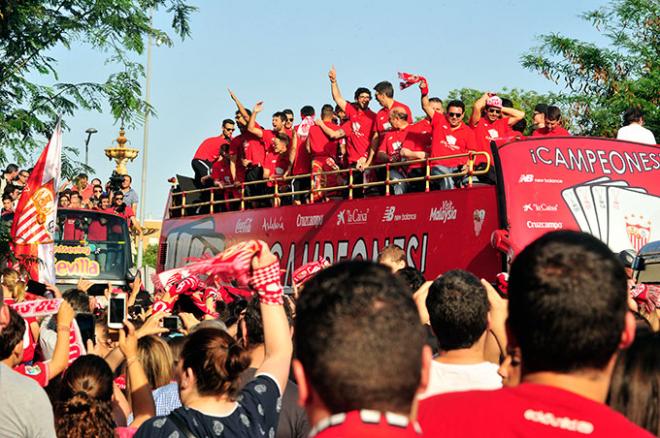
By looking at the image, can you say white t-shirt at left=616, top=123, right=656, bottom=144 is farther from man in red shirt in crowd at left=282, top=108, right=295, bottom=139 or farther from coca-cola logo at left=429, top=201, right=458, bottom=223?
man in red shirt in crowd at left=282, top=108, right=295, bottom=139

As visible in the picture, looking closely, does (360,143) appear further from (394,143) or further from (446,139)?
(446,139)

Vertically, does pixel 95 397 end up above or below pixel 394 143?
below

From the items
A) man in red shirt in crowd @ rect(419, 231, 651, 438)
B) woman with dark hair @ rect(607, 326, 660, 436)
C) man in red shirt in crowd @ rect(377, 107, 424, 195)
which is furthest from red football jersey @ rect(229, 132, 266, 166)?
man in red shirt in crowd @ rect(419, 231, 651, 438)

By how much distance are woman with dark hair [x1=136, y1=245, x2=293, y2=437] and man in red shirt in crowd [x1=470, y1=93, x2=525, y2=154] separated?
952 centimetres

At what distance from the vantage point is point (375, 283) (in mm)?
2453

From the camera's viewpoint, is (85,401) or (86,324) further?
(86,324)

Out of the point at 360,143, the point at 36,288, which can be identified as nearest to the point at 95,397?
the point at 36,288

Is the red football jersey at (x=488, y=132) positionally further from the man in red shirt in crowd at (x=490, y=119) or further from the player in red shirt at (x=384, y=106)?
the player in red shirt at (x=384, y=106)

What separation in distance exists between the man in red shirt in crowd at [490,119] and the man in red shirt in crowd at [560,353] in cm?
1106

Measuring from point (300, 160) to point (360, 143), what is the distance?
166 cm

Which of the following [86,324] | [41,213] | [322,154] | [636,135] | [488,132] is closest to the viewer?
[86,324]

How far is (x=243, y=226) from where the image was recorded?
17.5 meters

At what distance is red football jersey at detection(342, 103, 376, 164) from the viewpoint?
15.0 m

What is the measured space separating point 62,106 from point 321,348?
35.6ft
